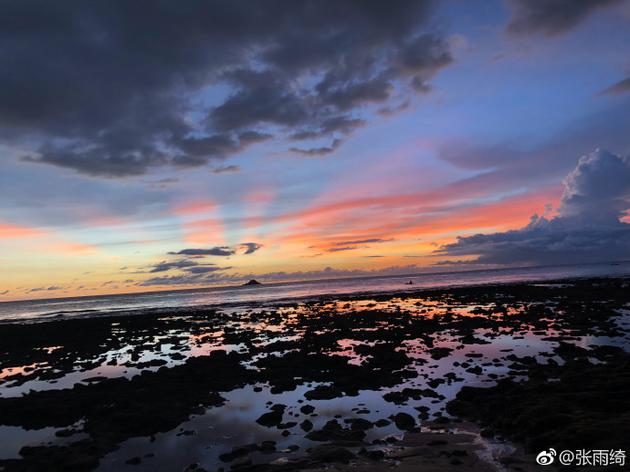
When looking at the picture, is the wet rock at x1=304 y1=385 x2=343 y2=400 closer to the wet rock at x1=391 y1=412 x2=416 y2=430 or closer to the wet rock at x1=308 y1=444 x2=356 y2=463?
the wet rock at x1=391 y1=412 x2=416 y2=430

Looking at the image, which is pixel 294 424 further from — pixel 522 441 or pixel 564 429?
pixel 564 429

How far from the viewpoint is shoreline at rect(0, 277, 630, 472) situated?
10.6 m

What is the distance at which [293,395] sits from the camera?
16109 millimetres

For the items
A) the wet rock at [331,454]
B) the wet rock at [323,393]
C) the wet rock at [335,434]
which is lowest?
the wet rock at [323,393]

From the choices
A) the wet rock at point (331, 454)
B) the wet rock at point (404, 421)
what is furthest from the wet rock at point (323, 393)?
the wet rock at point (331, 454)

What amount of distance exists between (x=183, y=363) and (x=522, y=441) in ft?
63.9

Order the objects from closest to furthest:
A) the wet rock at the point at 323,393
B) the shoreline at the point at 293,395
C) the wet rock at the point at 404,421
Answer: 1. the shoreline at the point at 293,395
2. the wet rock at the point at 404,421
3. the wet rock at the point at 323,393

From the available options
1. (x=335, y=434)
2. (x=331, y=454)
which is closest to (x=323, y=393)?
(x=335, y=434)

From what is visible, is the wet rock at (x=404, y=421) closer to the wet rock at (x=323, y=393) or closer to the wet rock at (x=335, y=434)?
the wet rock at (x=335, y=434)

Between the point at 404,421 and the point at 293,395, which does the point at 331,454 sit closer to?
the point at 404,421

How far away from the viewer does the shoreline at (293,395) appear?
34.8 ft

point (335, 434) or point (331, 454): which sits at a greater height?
point (331, 454)

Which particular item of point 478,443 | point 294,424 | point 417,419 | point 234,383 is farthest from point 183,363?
point 478,443

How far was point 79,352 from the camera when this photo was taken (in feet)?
100
